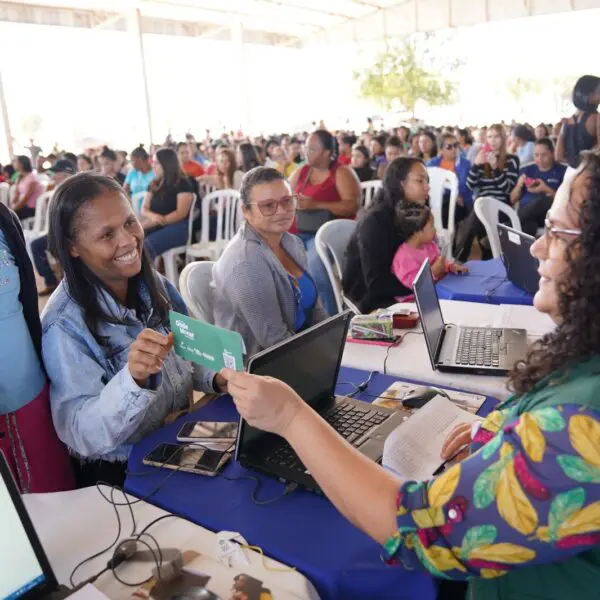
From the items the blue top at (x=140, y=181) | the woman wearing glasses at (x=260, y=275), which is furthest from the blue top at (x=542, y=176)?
the blue top at (x=140, y=181)

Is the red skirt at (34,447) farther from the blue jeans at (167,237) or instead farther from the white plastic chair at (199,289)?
the blue jeans at (167,237)

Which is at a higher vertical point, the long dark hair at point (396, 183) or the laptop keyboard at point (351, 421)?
the long dark hair at point (396, 183)

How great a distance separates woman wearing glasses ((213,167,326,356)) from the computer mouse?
2.53 ft

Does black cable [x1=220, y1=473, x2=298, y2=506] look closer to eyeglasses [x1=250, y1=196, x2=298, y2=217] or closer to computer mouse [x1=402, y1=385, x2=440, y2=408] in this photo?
computer mouse [x1=402, y1=385, x2=440, y2=408]

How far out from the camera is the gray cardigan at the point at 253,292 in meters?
2.23

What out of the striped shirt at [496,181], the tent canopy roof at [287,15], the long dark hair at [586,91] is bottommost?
the striped shirt at [496,181]

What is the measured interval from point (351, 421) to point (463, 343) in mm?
692

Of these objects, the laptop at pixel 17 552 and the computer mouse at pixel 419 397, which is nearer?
the laptop at pixel 17 552

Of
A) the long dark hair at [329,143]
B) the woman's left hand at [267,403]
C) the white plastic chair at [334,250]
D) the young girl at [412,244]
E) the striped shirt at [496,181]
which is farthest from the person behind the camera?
the striped shirt at [496,181]

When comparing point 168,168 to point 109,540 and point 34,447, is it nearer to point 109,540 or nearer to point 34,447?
point 34,447

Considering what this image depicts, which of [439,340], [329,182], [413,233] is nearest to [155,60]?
[329,182]

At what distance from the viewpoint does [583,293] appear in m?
0.81

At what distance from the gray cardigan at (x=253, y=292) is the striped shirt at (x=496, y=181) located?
3464 mm

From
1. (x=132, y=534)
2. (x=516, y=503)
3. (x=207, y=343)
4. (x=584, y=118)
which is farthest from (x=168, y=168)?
(x=516, y=503)
